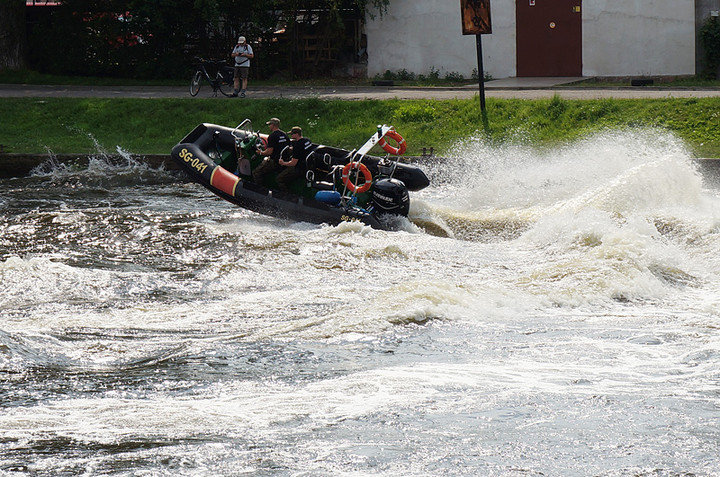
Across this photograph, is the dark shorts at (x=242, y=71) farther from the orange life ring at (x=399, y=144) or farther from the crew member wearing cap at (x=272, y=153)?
the orange life ring at (x=399, y=144)

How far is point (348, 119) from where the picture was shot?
21.1 meters

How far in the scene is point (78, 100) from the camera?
22.9m

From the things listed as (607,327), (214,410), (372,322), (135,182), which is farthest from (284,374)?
(135,182)

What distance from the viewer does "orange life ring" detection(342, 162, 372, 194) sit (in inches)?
519

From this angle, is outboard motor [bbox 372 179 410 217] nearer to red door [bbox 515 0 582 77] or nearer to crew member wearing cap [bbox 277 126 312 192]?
crew member wearing cap [bbox 277 126 312 192]

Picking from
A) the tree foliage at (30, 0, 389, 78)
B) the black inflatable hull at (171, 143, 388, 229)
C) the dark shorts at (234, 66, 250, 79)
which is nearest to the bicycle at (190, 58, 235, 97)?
the dark shorts at (234, 66, 250, 79)

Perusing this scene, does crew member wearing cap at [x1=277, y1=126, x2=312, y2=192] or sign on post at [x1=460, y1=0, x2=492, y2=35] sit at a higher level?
sign on post at [x1=460, y1=0, x2=492, y2=35]

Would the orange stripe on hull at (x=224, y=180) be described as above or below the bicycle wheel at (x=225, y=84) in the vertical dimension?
below

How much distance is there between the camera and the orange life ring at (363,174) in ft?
43.3

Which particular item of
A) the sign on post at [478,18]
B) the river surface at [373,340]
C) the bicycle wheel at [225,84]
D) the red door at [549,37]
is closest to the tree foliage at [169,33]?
the bicycle wheel at [225,84]

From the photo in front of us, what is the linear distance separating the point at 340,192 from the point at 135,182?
561 cm

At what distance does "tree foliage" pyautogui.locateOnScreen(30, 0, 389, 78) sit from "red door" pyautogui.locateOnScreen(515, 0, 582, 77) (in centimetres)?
377

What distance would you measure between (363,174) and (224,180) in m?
→ 2.15

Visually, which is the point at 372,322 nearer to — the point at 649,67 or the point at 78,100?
the point at 78,100
